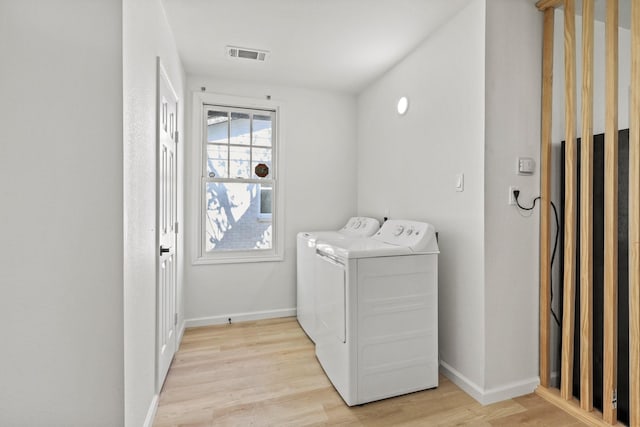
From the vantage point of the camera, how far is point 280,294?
3350 millimetres

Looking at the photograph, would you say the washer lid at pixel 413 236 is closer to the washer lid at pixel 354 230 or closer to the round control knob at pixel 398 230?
the round control knob at pixel 398 230

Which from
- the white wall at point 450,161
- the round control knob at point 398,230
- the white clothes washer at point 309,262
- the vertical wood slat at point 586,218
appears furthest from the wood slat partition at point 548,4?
the white clothes washer at point 309,262

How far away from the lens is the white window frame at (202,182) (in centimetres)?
307

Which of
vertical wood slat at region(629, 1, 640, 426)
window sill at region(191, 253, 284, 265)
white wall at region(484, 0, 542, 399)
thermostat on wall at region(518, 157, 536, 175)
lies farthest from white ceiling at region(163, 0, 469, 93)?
window sill at region(191, 253, 284, 265)

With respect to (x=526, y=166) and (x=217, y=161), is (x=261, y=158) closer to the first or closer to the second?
(x=217, y=161)

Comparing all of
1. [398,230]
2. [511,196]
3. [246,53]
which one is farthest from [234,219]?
[511,196]

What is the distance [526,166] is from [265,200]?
237 centimetres

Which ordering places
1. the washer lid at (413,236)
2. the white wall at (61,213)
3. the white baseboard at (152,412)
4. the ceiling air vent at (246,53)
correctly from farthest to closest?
the ceiling air vent at (246,53) < the washer lid at (413,236) < the white baseboard at (152,412) < the white wall at (61,213)

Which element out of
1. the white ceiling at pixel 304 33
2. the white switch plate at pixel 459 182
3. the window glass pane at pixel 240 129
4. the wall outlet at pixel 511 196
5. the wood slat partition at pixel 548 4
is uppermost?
the white ceiling at pixel 304 33

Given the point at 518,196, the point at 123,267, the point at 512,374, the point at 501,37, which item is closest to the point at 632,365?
the point at 512,374

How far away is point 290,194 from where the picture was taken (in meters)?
3.38

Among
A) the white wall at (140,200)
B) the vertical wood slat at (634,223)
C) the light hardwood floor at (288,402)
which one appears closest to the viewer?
the white wall at (140,200)

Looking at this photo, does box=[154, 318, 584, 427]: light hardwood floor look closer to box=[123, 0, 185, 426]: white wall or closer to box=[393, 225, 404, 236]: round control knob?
box=[123, 0, 185, 426]: white wall

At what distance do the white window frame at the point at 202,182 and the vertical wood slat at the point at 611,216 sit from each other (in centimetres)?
256
